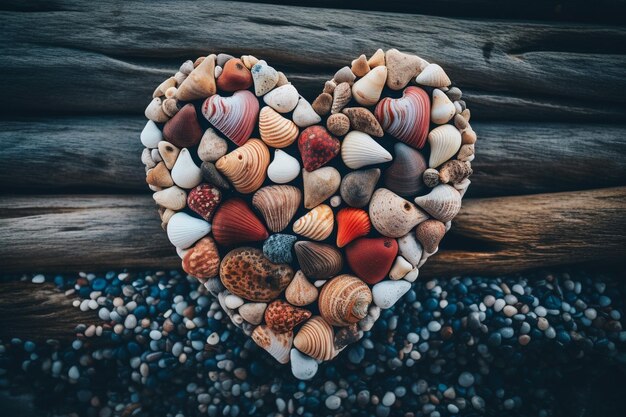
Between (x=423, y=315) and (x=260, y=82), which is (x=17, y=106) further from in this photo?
(x=423, y=315)

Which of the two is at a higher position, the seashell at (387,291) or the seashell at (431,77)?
the seashell at (431,77)

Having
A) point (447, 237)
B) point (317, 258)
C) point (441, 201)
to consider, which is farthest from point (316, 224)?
point (447, 237)

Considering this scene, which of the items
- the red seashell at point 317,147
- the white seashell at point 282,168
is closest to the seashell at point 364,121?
the red seashell at point 317,147

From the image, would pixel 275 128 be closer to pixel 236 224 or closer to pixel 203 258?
pixel 236 224

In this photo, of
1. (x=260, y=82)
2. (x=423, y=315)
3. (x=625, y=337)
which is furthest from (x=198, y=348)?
(x=625, y=337)

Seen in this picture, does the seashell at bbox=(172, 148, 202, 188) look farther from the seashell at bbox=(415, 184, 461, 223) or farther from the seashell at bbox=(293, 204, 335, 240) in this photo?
the seashell at bbox=(415, 184, 461, 223)

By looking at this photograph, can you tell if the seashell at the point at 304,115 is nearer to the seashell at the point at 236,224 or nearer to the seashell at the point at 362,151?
the seashell at the point at 362,151

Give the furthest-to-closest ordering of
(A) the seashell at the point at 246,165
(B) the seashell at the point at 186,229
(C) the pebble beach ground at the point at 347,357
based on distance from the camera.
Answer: (C) the pebble beach ground at the point at 347,357
(B) the seashell at the point at 186,229
(A) the seashell at the point at 246,165

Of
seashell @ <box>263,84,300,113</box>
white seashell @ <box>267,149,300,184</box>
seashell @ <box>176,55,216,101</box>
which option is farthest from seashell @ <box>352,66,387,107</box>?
seashell @ <box>176,55,216,101</box>
